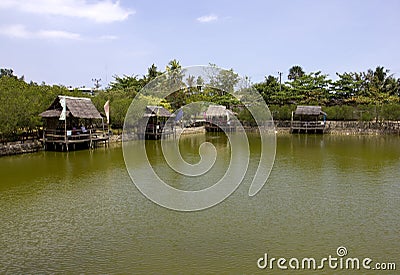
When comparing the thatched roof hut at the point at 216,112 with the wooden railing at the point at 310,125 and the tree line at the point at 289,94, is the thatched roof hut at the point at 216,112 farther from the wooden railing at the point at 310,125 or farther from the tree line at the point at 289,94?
the wooden railing at the point at 310,125

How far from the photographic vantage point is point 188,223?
8547 mm

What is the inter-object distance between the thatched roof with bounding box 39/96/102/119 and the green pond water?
568 centimetres

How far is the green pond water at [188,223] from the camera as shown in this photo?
21.6 feet

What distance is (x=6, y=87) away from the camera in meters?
20.2

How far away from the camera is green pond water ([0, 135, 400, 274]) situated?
6594 mm

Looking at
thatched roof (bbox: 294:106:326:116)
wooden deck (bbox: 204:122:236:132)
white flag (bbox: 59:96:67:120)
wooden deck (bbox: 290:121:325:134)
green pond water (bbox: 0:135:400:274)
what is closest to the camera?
green pond water (bbox: 0:135:400:274)

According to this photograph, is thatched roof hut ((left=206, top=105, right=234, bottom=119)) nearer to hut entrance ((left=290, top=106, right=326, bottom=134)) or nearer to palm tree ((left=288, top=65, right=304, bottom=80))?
hut entrance ((left=290, top=106, right=326, bottom=134))

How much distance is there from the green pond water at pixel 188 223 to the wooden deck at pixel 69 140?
16.9ft

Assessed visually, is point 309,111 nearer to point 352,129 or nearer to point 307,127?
point 307,127

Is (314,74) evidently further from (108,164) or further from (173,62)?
(108,164)

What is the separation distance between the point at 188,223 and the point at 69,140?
13104mm

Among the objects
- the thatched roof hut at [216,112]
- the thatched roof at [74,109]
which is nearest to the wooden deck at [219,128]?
the thatched roof hut at [216,112]

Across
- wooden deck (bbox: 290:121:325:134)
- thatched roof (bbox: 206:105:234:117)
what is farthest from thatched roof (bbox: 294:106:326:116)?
thatched roof (bbox: 206:105:234:117)

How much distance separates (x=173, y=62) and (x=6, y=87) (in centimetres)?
2430
